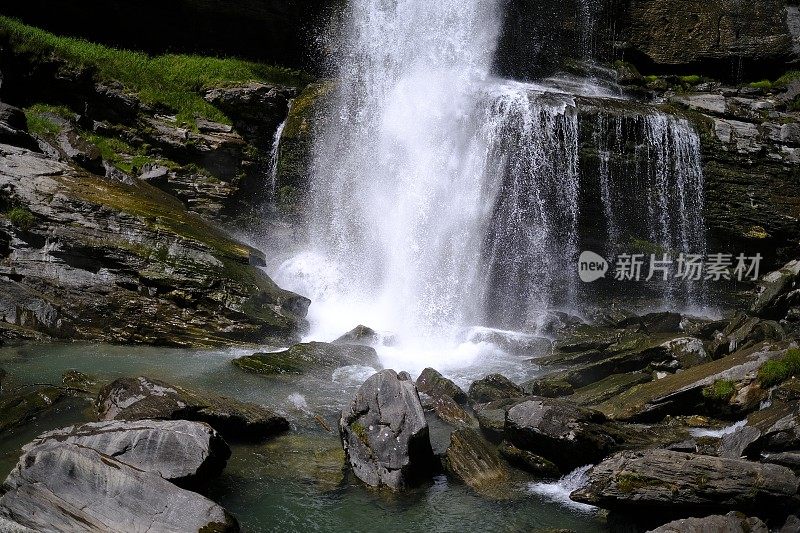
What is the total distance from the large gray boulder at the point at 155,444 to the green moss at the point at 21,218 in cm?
942

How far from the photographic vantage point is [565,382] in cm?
1221

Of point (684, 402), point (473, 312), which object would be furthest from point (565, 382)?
point (473, 312)

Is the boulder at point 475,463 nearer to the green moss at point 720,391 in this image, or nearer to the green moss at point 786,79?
the green moss at point 720,391

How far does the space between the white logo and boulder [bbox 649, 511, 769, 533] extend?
1525 cm

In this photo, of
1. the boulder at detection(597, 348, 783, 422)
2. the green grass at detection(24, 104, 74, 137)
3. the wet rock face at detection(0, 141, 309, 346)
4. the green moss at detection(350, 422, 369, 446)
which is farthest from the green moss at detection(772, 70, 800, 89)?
the green grass at detection(24, 104, 74, 137)

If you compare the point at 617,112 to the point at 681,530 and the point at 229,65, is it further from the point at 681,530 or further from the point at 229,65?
the point at 681,530

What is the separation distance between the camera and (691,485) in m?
6.88

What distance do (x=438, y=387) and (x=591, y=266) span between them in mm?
11405

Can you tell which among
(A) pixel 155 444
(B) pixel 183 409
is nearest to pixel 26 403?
(B) pixel 183 409

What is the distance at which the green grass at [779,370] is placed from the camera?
9.90 metres

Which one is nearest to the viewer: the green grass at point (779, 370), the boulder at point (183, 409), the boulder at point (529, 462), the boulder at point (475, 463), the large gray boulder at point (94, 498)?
the large gray boulder at point (94, 498)

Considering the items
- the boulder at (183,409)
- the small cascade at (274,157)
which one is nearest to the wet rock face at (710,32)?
the small cascade at (274,157)

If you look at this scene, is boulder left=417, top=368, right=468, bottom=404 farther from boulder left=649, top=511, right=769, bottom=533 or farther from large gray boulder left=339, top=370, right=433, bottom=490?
boulder left=649, top=511, right=769, bottom=533

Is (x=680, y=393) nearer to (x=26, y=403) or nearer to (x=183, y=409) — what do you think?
(x=183, y=409)
